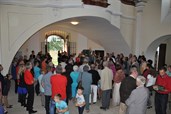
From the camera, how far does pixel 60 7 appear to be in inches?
346

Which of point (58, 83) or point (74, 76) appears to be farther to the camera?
point (74, 76)

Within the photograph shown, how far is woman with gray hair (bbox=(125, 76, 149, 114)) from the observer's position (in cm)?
381

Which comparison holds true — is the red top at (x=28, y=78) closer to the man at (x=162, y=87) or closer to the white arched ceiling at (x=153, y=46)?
the man at (x=162, y=87)

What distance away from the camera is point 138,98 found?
3.83m

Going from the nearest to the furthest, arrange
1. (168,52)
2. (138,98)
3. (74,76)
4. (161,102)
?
(138,98) → (161,102) → (74,76) → (168,52)

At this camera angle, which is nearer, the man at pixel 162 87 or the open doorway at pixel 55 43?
the man at pixel 162 87

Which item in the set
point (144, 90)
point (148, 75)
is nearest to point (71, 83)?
point (148, 75)

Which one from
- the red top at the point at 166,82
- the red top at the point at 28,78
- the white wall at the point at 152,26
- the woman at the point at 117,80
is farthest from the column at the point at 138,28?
the red top at the point at 28,78

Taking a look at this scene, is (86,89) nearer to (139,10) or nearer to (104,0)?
(104,0)

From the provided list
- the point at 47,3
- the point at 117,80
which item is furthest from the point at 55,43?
the point at 117,80

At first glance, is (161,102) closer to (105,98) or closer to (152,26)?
(105,98)

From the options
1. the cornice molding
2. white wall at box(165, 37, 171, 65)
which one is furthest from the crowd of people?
white wall at box(165, 37, 171, 65)

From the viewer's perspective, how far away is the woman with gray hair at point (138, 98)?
150 inches

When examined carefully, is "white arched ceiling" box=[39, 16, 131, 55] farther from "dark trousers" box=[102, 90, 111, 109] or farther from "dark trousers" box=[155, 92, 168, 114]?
"dark trousers" box=[155, 92, 168, 114]
